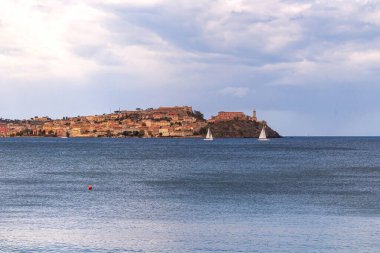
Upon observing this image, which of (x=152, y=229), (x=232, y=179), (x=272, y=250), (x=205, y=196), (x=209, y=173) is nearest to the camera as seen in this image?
(x=272, y=250)

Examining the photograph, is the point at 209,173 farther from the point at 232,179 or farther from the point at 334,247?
the point at 334,247

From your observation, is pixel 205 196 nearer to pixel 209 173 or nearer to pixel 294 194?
pixel 294 194

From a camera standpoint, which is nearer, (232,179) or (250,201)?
(250,201)

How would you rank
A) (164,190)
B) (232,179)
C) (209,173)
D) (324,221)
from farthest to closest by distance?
(209,173)
(232,179)
(164,190)
(324,221)

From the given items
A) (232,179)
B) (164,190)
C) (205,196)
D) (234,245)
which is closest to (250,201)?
(205,196)

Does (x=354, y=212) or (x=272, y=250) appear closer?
(x=272, y=250)

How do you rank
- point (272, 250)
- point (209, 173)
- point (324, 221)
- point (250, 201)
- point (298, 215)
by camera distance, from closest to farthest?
point (272, 250)
point (324, 221)
point (298, 215)
point (250, 201)
point (209, 173)

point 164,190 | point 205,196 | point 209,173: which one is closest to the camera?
point 205,196

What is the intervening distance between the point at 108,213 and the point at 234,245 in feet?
42.2

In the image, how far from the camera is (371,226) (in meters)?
35.1

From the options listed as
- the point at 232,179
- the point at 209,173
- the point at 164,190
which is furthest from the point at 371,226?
the point at 209,173

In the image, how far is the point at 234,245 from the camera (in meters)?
29.9

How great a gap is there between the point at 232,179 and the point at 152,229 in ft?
119

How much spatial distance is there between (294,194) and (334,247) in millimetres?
23514
